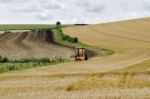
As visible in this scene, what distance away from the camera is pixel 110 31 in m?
97.9

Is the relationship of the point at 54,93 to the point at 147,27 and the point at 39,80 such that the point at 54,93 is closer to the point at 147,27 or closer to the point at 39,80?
the point at 39,80

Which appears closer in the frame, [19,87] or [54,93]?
[54,93]

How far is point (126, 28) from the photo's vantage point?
10119 cm

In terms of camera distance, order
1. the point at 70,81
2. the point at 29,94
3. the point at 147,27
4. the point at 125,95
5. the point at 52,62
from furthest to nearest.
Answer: the point at 147,27 → the point at 52,62 → the point at 70,81 → the point at 29,94 → the point at 125,95

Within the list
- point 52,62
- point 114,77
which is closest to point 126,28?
point 52,62

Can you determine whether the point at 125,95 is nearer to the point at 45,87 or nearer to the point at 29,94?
the point at 29,94

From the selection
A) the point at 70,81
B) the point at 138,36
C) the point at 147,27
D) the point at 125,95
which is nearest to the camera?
the point at 125,95

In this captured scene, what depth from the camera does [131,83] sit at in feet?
83.3

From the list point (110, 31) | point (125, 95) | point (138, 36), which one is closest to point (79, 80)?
point (125, 95)

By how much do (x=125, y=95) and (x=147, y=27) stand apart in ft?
260

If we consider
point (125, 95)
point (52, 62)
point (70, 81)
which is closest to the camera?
point (125, 95)

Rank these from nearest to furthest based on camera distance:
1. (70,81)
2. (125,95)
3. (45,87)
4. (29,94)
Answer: (125,95)
(29,94)
(45,87)
(70,81)

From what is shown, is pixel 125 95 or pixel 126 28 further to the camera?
pixel 126 28

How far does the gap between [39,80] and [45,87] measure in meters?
3.93
